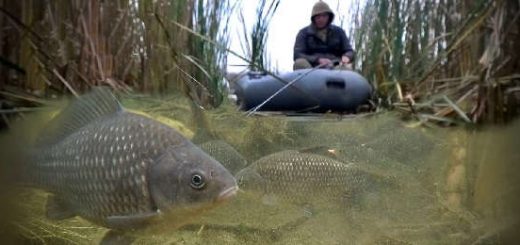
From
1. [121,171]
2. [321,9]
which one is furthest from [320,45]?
[121,171]

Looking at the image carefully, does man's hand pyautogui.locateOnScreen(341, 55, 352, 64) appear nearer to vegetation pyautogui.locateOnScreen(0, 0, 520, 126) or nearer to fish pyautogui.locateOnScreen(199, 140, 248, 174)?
vegetation pyautogui.locateOnScreen(0, 0, 520, 126)

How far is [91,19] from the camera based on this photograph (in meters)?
1.24

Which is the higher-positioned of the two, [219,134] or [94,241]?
[219,134]

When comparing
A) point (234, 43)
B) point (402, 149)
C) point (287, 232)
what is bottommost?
point (287, 232)

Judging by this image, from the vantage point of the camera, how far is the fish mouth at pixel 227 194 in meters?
0.96

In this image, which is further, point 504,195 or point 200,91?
point 504,195

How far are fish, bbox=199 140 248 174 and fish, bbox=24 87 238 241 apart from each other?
0.42 ft

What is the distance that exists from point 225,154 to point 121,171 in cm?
24

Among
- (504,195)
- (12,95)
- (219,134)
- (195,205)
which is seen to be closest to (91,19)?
(12,95)

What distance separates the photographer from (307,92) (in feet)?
3.94

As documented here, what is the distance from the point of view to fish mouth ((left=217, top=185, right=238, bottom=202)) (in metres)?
0.96

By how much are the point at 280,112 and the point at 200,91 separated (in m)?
0.16

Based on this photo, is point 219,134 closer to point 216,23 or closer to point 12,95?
point 216,23

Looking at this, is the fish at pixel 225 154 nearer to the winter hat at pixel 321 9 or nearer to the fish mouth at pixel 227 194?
the fish mouth at pixel 227 194
